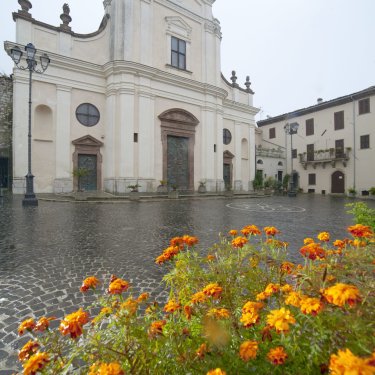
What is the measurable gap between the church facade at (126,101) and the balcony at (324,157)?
43.8ft

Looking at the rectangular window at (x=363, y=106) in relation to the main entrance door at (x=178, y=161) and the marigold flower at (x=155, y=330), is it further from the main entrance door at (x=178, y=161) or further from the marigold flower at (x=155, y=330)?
the marigold flower at (x=155, y=330)

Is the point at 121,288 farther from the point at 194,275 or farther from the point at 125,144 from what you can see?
A: the point at 125,144

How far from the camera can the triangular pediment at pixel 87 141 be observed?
1796cm

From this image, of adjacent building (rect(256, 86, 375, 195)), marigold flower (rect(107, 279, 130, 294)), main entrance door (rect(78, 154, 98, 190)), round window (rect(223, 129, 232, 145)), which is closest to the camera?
marigold flower (rect(107, 279, 130, 294))

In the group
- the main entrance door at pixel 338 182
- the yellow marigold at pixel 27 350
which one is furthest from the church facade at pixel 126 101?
the yellow marigold at pixel 27 350

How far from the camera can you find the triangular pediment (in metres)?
18.0

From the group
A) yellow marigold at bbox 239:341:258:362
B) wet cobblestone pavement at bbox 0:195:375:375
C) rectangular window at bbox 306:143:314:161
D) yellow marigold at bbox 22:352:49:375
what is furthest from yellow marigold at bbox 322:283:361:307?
rectangular window at bbox 306:143:314:161

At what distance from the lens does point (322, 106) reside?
2948 centimetres

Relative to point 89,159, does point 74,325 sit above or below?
below

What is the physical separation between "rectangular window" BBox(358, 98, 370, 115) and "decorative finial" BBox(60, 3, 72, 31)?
89.8 feet

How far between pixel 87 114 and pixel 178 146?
24.7 ft

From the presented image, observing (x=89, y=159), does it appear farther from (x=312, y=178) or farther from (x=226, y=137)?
(x=312, y=178)

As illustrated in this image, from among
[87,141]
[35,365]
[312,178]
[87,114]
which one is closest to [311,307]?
[35,365]

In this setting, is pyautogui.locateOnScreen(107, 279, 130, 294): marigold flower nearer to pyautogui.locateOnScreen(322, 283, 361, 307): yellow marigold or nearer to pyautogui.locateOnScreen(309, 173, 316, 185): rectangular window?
pyautogui.locateOnScreen(322, 283, 361, 307): yellow marigold
